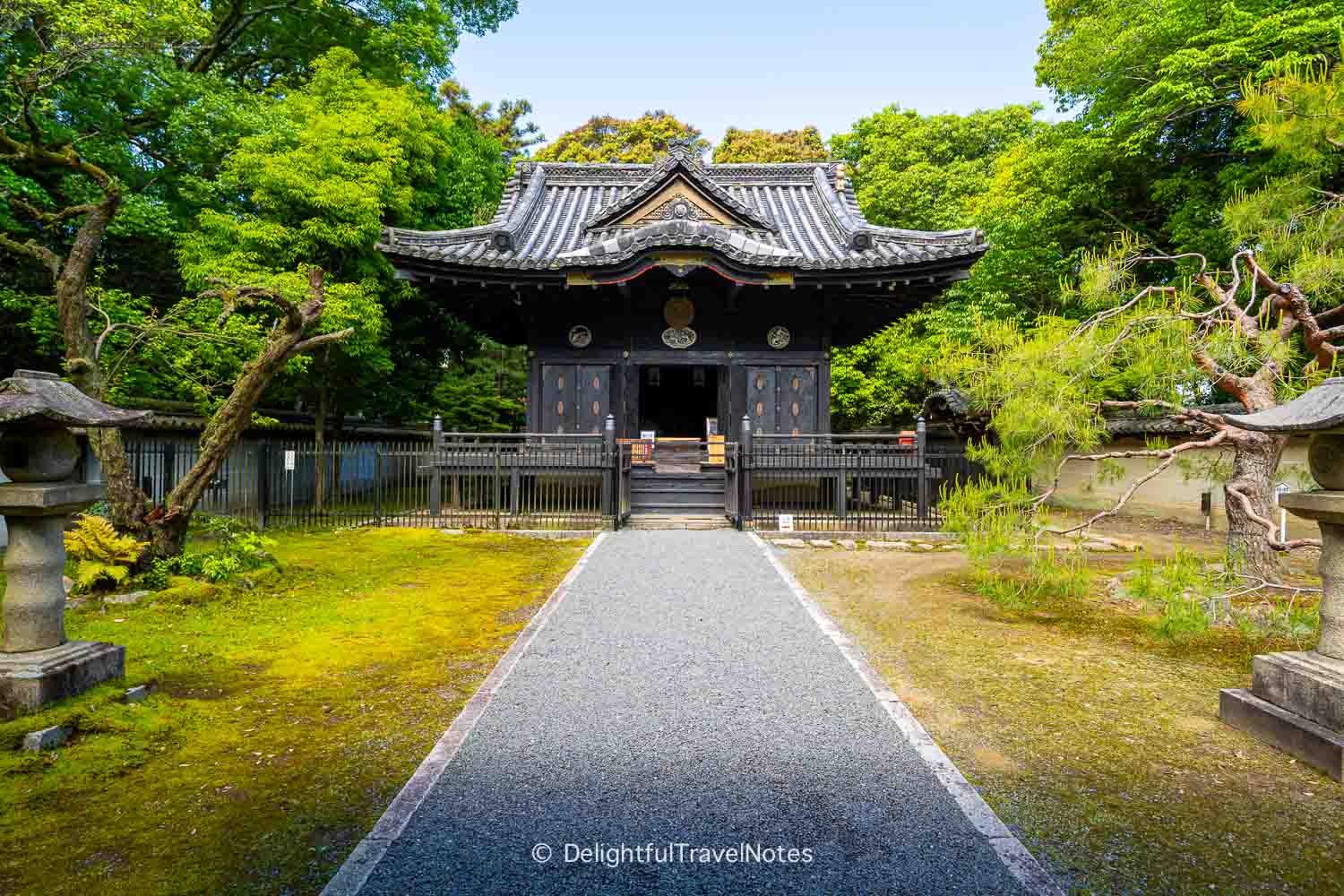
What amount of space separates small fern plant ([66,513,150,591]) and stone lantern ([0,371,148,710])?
2434 millimetres

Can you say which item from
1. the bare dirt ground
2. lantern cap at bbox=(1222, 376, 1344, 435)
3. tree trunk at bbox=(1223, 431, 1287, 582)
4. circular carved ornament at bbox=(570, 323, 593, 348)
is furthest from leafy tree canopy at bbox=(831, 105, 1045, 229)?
lantern cap at bbox=(1222, 376, 1344, 435)

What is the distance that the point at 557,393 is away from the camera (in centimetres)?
1387

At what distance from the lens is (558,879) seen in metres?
2.42

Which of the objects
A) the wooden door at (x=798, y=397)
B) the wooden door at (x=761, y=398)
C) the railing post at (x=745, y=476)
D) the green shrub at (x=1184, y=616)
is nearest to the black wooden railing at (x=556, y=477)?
the railing post at (x=745, y=476)

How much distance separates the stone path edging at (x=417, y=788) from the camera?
7.89 feet

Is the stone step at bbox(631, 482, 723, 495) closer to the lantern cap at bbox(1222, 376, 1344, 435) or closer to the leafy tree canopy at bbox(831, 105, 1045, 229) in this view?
the lantern cap at bbox(1222, 376, 1344, 435)

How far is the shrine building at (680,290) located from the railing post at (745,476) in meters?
2.50

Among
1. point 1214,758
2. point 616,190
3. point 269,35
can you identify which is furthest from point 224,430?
point 269,35

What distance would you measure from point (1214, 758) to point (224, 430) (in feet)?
28.3

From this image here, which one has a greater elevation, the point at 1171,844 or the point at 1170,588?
the point at 1170,588

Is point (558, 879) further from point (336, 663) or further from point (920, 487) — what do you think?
point (920, 487)

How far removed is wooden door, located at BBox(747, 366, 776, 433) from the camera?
1384 centimetres

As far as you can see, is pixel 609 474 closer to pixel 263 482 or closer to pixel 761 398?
pixel 761 398

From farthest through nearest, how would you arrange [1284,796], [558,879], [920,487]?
[920,487] < [1284,796] < [558,879]
